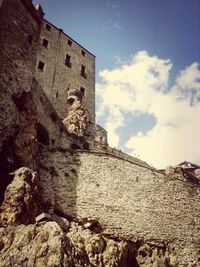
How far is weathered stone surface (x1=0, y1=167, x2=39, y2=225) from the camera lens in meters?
12.2

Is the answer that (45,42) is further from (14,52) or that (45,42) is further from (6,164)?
(6,164)

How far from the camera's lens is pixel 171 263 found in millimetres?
16719

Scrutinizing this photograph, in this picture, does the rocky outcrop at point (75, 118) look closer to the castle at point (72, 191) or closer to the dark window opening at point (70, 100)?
the dark window opening at point (70, 100)

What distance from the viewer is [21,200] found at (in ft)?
41.7

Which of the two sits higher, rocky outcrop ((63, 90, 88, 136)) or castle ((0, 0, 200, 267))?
rocky outcrop ((63, 90, 88, 136))

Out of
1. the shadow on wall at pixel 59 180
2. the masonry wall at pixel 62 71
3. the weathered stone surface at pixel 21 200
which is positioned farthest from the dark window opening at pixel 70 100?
the weathered stone surface at pixel 21 200

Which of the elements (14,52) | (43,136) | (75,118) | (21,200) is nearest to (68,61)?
(75,118)

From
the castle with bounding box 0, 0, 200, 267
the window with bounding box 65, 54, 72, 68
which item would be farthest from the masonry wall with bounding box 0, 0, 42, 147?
the window with bounding box 65, 54, 72, 68

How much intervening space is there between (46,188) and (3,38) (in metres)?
7.81

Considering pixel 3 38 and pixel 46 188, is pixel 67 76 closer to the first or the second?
pixel 3 38

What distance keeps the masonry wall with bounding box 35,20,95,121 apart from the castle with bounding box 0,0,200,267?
9054 mm

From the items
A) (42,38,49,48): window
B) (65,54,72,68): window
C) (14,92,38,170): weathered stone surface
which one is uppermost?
(42,38,49,48): window

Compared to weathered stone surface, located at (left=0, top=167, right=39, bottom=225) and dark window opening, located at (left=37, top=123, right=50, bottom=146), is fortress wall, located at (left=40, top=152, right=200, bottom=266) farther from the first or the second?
dark window opening, located at (left=37, top=123, right=50, bottom=146)

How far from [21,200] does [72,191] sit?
4.26 meters
